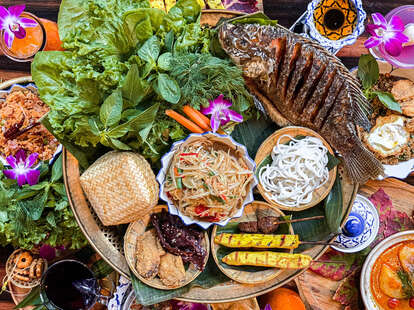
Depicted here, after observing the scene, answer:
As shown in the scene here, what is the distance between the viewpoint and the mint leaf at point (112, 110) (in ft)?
8.22

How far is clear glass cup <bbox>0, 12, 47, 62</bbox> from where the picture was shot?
3168 mm

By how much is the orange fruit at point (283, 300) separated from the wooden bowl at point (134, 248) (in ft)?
2.45

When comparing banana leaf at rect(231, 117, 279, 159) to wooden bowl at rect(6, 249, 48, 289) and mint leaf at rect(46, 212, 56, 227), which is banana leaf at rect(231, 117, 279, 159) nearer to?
mint leaf at rect(46, 212, 56, 227)

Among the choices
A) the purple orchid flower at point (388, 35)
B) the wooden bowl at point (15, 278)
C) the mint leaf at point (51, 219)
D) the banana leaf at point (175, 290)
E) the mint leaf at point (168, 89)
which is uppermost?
the purple orchid flower at point (388, 35)

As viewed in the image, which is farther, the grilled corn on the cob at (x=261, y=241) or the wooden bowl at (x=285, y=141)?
the wooden bowl at (x=285, y=141)

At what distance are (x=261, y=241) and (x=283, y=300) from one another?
637 millimetres

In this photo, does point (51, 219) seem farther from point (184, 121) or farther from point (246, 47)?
point (246, 47)

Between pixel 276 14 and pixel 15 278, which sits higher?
pixel 276 14

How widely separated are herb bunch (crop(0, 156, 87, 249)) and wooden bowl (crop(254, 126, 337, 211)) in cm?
149

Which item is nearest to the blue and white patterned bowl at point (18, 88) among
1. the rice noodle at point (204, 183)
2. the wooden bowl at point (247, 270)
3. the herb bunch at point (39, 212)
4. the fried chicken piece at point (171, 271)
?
the herb bunch at point (39, 212)

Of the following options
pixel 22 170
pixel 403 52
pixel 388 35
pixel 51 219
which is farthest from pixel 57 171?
pixel 403 52

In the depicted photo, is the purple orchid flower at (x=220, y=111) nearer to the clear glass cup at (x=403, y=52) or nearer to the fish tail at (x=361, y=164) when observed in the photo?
the fish tail at (x=361, y=164)

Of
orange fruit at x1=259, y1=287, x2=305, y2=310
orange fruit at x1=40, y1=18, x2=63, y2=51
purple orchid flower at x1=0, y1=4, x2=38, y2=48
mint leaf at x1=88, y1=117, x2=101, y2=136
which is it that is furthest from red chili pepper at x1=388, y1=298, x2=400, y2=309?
purple orchid flower at x1=0, y1=4, x2=38, y2=48

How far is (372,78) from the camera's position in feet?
10.3
